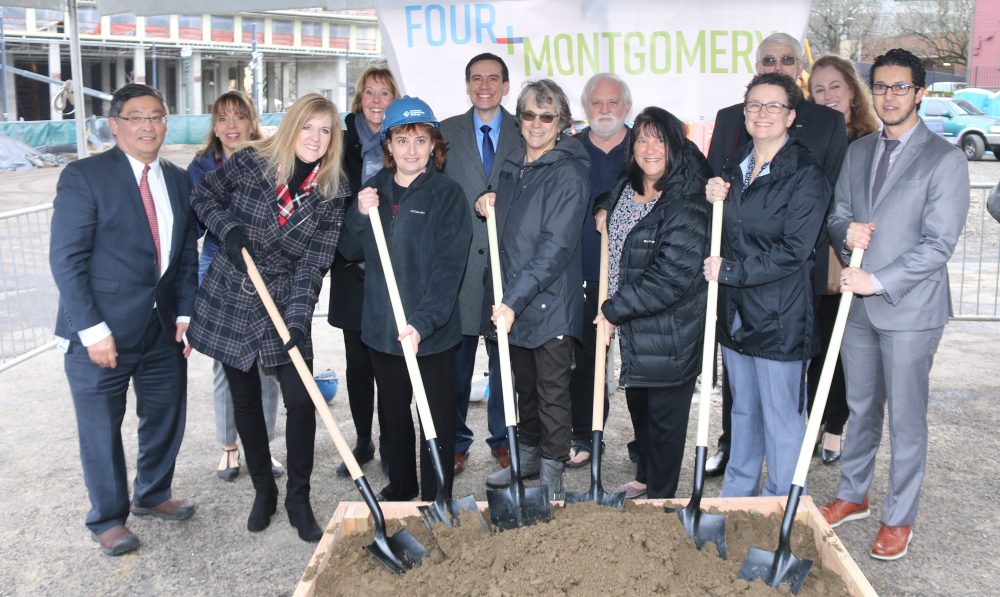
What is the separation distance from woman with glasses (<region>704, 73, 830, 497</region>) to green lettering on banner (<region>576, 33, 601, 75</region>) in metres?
1.88

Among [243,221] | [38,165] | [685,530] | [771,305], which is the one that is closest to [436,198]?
[243,221]

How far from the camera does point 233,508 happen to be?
436 cm

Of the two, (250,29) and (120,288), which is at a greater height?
(250,29)

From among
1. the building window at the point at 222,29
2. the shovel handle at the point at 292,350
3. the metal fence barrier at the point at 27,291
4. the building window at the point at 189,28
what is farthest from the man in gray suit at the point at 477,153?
the building window at the point at 222,29

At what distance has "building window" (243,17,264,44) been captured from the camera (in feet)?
129

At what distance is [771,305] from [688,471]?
146 centimetres

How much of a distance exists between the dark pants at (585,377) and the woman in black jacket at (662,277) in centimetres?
66

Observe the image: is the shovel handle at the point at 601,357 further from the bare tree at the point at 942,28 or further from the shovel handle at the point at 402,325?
the bare tree at the point at 942,28

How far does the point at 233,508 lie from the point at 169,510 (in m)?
0.30

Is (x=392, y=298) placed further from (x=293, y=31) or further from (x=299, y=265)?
(x=293, y=31)

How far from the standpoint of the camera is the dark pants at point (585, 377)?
4.61 m

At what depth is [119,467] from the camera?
3.92 m

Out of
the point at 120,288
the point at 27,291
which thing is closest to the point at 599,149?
the point at 120,288

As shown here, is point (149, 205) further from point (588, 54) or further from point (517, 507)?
point (588, 54)
